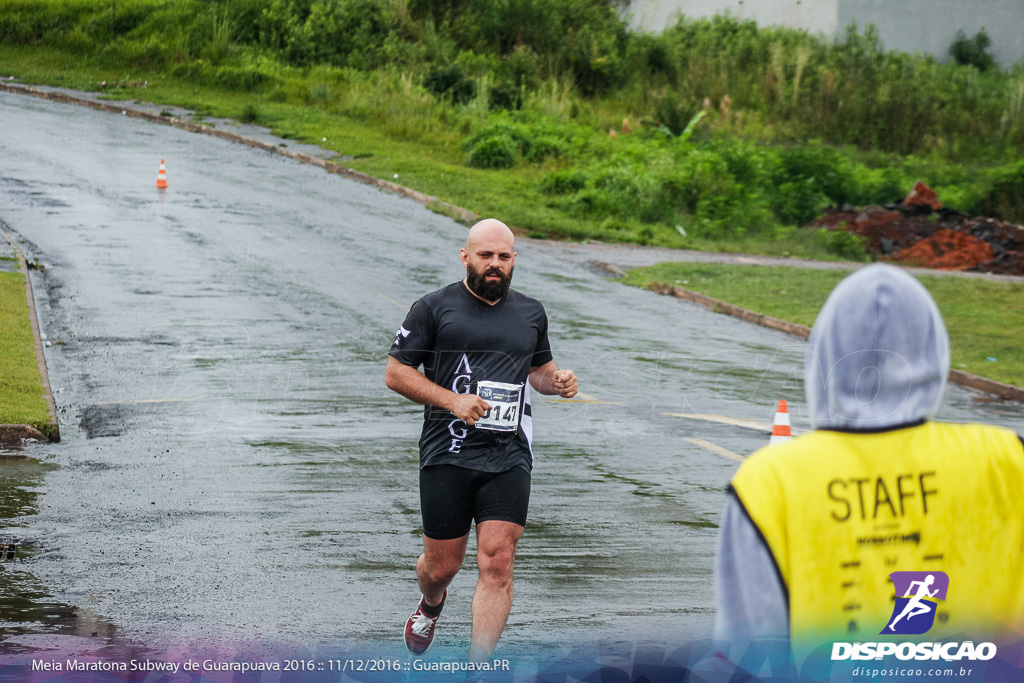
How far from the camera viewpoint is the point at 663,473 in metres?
10.6

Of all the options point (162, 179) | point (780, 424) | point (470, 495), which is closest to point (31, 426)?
point (780, 424)

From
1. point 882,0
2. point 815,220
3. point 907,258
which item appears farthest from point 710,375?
point 882,0

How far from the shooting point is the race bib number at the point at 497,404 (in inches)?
220

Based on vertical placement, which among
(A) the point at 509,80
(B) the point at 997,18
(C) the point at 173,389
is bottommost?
(C) the point at 173,389

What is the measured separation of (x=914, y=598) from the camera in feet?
8.45

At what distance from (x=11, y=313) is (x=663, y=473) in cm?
904

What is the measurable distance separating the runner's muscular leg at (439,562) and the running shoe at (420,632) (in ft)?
0.56

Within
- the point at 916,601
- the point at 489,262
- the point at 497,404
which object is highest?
the point at 489,262

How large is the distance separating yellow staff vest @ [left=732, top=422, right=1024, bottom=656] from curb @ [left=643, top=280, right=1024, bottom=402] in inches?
571

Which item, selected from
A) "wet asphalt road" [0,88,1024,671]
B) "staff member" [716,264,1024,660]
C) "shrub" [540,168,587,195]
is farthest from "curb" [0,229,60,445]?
"shrub" [540,168,587,195]

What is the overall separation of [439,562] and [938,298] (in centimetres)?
1960

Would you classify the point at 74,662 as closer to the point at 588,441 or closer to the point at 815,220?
the point at 588,441

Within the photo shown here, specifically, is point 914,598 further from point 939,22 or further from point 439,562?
point 939,22

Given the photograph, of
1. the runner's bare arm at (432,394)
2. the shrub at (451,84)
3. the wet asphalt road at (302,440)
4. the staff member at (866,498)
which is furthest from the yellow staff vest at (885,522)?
the shrub at (451,84)
